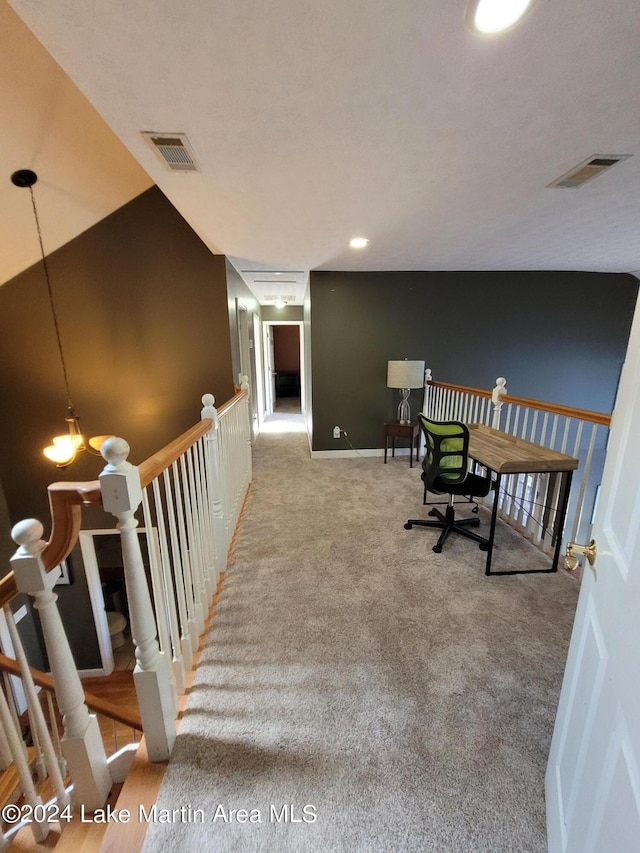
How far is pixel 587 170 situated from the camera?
183 cm

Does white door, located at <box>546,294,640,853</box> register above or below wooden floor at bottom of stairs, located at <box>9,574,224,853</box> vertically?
above

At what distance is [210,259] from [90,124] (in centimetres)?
125

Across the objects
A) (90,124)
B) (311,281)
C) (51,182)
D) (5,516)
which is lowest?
(5,516)

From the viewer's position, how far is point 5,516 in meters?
3.68

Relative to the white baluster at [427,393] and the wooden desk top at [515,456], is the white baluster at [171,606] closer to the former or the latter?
the wooden desk top at [515,456]

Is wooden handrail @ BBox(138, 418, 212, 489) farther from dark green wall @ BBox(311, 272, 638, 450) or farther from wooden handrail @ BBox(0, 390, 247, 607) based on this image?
dark green wall @ BBox(311, 272, 638, 450)

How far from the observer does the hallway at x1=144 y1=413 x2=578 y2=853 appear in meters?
1.00

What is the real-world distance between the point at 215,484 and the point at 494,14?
217cm

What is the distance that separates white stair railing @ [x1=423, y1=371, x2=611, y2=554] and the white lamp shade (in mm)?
299

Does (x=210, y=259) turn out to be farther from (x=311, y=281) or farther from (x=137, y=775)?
(x=137, y=775)

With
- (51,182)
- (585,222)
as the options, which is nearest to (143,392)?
(51,182)

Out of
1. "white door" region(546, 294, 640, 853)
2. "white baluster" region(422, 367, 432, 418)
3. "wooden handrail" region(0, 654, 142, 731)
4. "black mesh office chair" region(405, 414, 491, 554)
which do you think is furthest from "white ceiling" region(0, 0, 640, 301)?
"wooden handrail" region(0, 654, 142, 731)

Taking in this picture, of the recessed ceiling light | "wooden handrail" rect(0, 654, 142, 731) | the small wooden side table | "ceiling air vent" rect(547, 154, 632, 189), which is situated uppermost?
the recessed ceiling light

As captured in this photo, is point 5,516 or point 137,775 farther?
point 5,516
